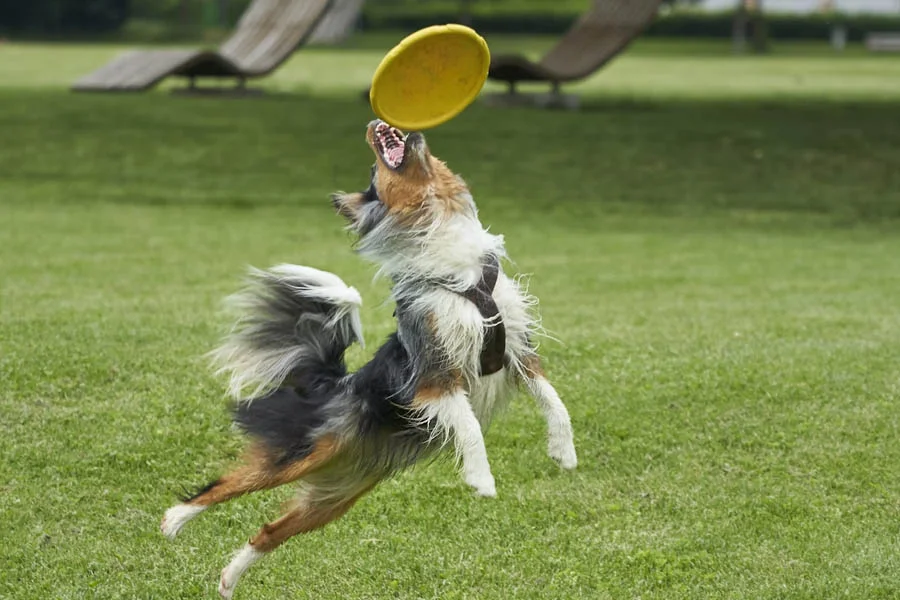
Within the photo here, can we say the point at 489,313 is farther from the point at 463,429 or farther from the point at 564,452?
the point at 564,452

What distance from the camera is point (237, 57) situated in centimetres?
2519

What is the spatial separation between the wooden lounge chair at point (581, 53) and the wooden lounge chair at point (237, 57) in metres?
3.89

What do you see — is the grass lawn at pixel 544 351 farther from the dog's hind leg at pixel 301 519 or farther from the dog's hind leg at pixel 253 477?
the dog's hind leg at pixel 253 477

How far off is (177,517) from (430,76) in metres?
1.98

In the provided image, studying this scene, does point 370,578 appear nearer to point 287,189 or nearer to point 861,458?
point 861,458

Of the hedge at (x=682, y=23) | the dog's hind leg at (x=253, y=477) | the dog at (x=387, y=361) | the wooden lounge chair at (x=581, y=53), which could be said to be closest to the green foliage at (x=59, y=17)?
the hedge at (x=682, y=23)

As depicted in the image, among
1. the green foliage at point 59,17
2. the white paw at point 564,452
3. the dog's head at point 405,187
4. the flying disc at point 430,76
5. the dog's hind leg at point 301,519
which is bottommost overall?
the green foliage at point 59,17

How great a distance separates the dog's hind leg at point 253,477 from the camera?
193 inches

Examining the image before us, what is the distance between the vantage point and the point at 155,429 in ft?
24.1

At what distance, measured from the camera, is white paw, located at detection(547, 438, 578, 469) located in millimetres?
4789

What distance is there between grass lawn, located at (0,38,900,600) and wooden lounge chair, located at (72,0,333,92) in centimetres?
230

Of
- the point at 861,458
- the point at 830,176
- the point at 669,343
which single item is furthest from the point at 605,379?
the point at 830,176

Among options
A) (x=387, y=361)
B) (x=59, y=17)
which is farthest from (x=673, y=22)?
(x=387, y=361)

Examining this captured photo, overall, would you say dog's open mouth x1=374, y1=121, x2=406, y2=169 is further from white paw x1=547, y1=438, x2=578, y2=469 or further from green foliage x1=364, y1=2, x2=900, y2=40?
green foliage x1=364, y1=2, x2=900, y2=40
